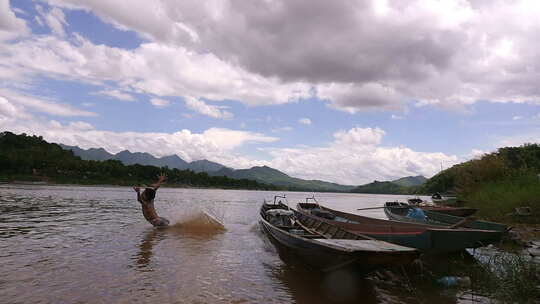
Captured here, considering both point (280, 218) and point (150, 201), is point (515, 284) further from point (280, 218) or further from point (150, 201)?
point (150, 201)

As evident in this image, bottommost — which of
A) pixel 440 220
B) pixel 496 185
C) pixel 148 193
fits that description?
pixel 440 220

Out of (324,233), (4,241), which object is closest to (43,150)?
(4,241)

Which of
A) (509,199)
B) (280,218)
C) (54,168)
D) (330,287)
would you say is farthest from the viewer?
(54,168)

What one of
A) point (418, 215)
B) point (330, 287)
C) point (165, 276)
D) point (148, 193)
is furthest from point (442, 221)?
point (148, 193)

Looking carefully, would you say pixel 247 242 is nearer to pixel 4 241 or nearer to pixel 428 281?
pixel 428 281

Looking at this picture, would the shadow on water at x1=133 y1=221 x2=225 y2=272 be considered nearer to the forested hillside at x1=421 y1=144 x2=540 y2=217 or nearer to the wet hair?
the wet hair

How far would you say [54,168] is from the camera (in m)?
104

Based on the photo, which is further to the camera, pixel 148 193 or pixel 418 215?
pixel 148 193

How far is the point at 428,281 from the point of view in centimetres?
1148

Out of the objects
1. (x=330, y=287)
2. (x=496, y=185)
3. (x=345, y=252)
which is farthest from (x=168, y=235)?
(x=496, y=185)

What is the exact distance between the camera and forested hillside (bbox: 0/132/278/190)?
314 feet

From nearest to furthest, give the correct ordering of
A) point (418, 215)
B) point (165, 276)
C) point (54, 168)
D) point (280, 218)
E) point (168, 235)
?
point (165, 276) < point (280, 218) < point (168, 235) < point (418, 215) < point (54, 168)

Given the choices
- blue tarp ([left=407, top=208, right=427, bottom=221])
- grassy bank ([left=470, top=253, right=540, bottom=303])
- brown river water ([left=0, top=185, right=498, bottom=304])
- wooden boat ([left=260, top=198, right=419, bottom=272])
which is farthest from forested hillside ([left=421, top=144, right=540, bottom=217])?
wooden boat ([left=260, top=198, right=419, bottom=272])

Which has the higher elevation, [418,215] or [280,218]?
[418,215]
